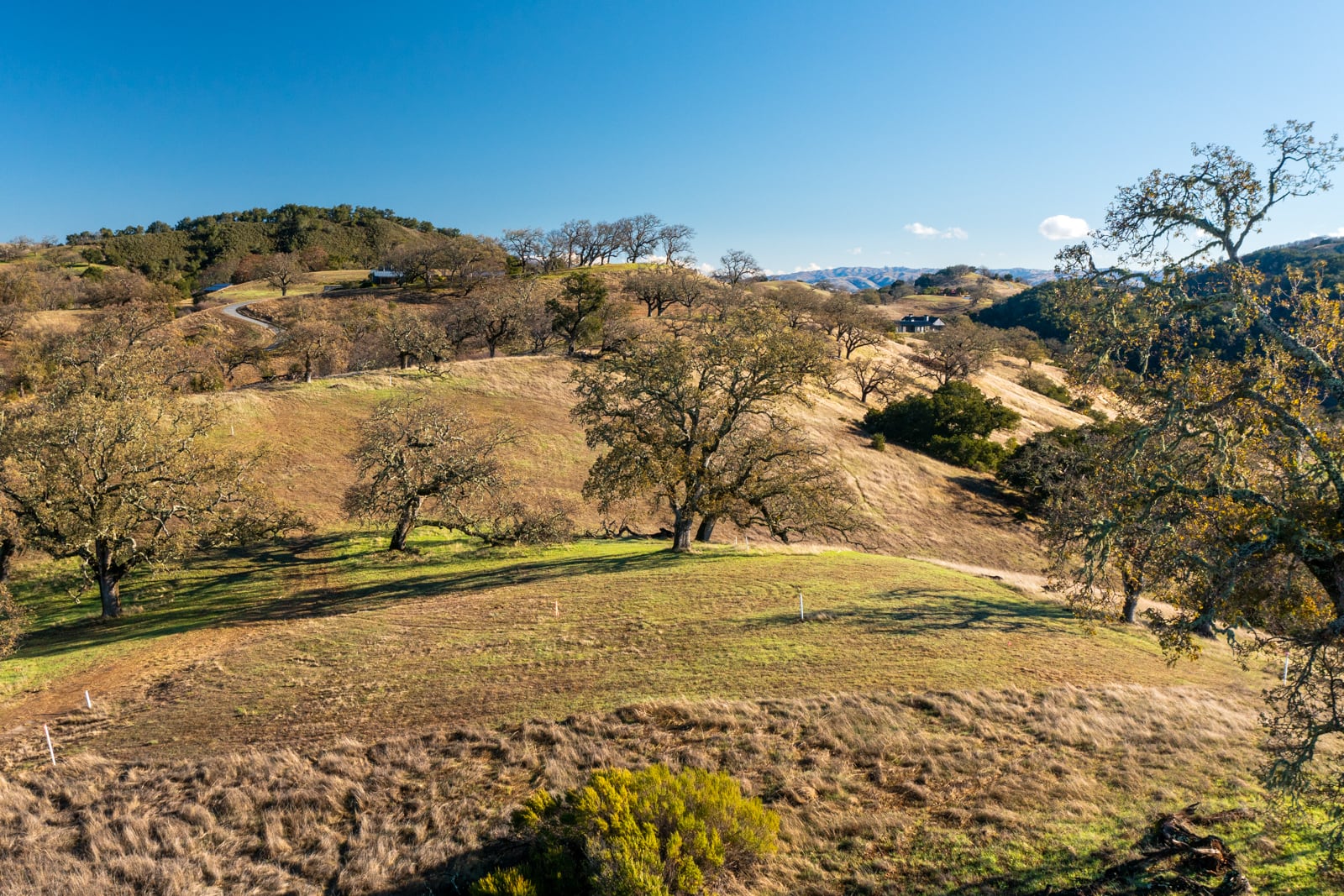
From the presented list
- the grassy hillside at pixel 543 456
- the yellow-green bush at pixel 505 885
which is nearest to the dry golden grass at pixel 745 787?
the yellow-green bush at pixel 505 885

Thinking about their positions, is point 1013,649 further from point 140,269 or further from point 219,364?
point 140,269

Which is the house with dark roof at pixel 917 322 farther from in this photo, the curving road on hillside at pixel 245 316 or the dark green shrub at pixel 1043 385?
the curving road on hillside at pixel 245 316

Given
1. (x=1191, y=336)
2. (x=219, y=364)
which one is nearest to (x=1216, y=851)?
(x=1191, y=336)

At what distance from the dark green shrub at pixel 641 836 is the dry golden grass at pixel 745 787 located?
2.29 ft

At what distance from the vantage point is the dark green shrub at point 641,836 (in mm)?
8594

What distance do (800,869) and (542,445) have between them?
129ft

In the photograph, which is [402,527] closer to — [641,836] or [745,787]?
[745,787]

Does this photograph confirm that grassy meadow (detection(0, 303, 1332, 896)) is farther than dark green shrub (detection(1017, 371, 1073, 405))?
No

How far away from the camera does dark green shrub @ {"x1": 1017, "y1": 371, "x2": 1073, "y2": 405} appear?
87.6 metres

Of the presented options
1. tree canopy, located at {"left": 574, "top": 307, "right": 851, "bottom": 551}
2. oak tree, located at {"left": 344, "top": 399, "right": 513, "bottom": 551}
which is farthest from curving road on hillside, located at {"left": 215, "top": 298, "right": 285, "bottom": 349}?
tree canopy, located at {"left": 574, "top": 307, "right": 851, "bottom": 551}

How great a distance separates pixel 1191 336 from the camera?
10047 mm

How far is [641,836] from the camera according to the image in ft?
29.5

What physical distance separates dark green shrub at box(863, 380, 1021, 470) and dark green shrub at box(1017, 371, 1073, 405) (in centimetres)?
3305

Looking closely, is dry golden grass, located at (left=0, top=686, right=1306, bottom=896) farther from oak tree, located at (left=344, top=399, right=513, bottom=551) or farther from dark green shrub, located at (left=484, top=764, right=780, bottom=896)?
oak tree, located at (left=344, top=399, right=513, bottom=551)
